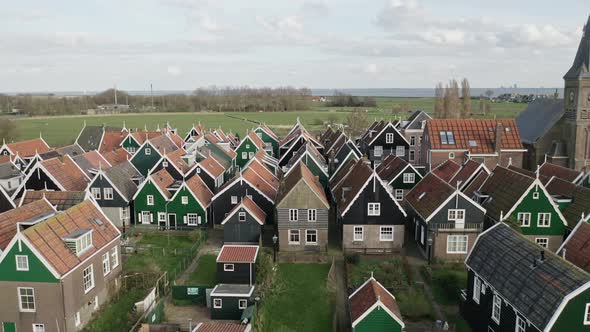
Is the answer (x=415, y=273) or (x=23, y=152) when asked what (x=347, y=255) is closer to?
(x=415, y=273)

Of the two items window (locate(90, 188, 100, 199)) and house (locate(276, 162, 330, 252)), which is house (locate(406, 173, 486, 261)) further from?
window (locate(90, 188, 100, 199))

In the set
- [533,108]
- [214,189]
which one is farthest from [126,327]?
[533,108]

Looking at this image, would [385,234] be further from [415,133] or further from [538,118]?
[415,133]

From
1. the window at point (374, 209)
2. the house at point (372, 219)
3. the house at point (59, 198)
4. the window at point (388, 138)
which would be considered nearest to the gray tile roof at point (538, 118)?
the window at point (388, 138)

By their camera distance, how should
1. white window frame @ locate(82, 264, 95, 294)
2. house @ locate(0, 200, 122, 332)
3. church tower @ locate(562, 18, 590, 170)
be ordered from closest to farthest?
1. house @ locate(0, 200, 122, 332)
2. white window frame @ locate(82, 264, 95, 294)
3. church tower @ locate(562, 18, 590, 170)

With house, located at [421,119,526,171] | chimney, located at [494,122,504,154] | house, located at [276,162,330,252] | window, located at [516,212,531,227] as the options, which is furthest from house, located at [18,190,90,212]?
chimney, located at [494,122,504,154]

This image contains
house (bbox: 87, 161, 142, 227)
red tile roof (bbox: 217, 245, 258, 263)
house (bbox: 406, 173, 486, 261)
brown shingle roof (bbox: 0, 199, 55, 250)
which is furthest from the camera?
house (bbox: 87, 161, 142, 227)
